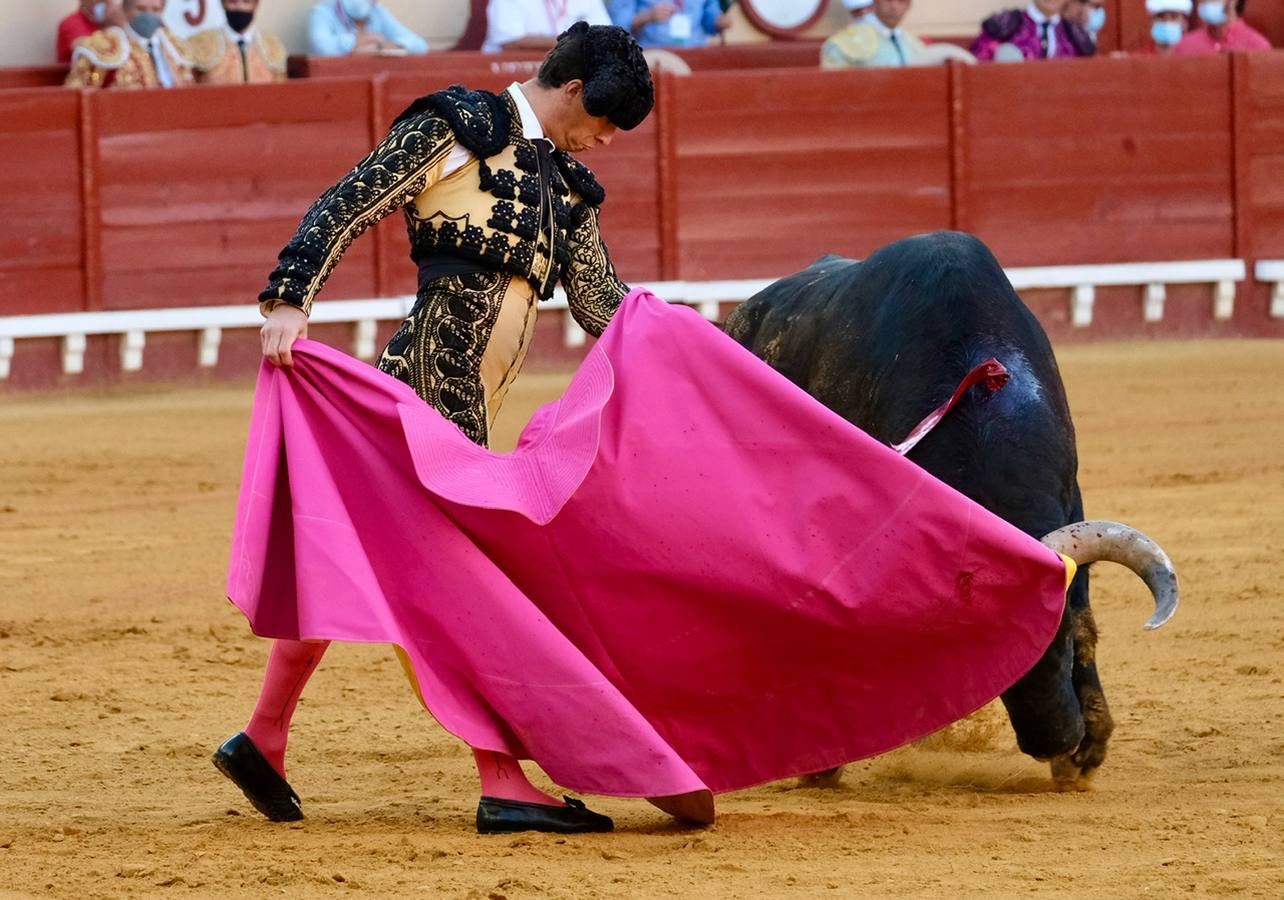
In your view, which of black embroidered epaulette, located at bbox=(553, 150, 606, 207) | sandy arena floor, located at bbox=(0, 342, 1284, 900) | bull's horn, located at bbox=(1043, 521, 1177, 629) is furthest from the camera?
black embroidered epaulette, located at bbox=(553, 150, 606, 207)

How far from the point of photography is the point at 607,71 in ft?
9.56

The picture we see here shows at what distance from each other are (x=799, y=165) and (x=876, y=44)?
683mm

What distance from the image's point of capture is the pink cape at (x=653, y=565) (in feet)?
8.95

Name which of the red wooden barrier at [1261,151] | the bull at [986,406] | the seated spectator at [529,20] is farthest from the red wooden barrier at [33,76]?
the bull at [986,406]

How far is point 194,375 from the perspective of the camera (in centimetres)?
887

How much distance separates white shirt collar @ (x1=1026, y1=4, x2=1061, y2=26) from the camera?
1009 cm

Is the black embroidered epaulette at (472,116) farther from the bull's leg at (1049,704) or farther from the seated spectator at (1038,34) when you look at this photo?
the seated spectator at (1038,34)

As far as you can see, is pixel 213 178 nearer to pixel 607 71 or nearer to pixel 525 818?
pixel 607 71

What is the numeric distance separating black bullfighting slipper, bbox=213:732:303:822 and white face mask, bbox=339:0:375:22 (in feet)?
22.3

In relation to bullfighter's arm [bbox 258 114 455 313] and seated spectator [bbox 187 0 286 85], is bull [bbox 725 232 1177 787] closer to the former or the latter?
bullfighter's arm [bbox 258 114 455 313]

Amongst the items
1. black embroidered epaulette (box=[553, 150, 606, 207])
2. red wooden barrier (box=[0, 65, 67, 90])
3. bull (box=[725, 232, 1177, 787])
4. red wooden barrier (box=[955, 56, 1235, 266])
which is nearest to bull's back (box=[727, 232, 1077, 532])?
bull (box=[725, 232, 1177, 787])

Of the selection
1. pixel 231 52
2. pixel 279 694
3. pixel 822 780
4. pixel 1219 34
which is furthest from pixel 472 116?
pixel 1219 34

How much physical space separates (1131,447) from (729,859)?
185 inches

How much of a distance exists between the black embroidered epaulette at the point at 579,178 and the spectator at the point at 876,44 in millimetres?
6653
